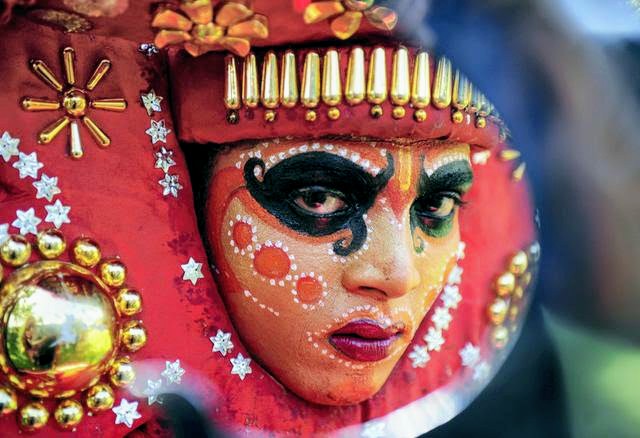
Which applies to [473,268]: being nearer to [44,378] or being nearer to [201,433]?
[201,433]

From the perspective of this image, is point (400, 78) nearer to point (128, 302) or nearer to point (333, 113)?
point (333, 113)

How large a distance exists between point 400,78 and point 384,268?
0.95ft

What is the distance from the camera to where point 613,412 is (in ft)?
4.45

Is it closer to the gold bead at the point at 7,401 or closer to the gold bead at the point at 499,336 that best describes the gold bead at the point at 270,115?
the gold bead at the point at 7,401

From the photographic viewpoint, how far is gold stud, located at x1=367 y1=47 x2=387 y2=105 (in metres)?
1.10

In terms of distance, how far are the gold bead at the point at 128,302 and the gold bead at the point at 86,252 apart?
0.21 feet

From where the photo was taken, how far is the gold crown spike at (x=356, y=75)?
3.58 feet

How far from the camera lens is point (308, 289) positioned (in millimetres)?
1188

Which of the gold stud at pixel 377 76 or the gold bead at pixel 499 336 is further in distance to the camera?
the gold bead at pixel 499 336

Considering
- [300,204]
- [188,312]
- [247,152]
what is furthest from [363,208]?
[188,312]

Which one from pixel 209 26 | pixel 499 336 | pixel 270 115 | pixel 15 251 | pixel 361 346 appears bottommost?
pixel 499 336

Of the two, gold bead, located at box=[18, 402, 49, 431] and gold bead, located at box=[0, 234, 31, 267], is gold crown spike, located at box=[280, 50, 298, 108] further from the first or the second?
gold bead, located at box=[18, 402, 49, 431]

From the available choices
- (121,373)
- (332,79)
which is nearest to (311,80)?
(332,79)

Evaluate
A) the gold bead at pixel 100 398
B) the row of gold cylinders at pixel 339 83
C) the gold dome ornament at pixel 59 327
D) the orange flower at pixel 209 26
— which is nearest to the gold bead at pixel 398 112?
the row of gold cylinders at pixel 339 83
